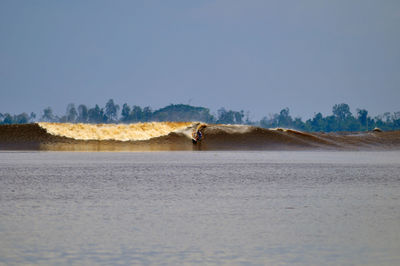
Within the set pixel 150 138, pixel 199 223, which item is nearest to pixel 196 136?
pixel 150 138

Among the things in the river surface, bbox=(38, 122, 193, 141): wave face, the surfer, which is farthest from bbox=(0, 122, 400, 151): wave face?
the river surface

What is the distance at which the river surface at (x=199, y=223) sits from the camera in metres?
2.76

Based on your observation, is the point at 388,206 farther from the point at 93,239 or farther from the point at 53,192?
the point at 53,192

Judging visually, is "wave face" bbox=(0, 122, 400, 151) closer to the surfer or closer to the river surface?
the surfer

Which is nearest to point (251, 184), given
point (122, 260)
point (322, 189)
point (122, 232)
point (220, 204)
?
point (322, 189)

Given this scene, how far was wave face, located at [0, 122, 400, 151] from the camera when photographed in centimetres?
2336

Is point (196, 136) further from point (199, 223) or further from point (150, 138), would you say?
point (199, 223)

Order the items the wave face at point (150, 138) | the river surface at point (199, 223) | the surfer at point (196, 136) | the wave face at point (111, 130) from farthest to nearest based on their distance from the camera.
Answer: the surfer at point (196, 136) → the wave face at point (111, 130) → the wave face at point (150, 138) → the river surface at point (199, 223)

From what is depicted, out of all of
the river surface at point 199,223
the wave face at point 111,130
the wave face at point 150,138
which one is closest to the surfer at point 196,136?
the wave face at point 150,138

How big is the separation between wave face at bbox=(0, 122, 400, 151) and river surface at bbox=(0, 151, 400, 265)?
1704cm

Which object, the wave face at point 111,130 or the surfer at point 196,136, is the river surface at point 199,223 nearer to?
the wave face at point 111,130

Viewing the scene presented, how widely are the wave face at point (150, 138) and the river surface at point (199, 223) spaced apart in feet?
55.9

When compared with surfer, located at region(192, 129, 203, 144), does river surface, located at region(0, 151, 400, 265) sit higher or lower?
lower

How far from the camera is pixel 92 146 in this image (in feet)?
76.2
